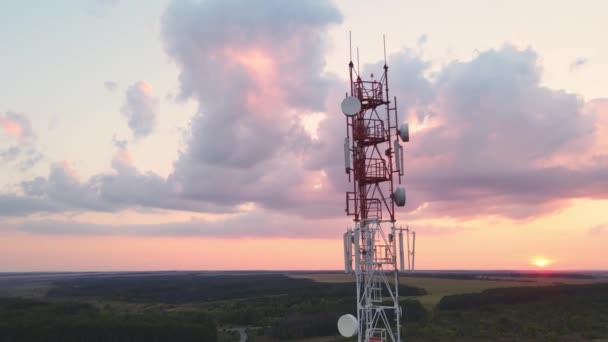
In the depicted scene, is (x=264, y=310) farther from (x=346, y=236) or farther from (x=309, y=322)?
(x=346, y=236)

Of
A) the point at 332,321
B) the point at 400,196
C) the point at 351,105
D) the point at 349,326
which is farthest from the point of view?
the point at 332,321

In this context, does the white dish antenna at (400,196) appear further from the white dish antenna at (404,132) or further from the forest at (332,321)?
the forest at (332,321)

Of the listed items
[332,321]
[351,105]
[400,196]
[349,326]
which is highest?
[351,105]

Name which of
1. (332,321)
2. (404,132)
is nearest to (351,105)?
(404,132)

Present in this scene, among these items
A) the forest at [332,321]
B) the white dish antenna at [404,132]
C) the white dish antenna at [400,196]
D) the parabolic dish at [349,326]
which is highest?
the white dish antenna at [404,132]

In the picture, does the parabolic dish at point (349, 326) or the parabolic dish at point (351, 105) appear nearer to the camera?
the parabolic dish at point (349, 326)

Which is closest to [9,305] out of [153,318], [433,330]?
[153,318]

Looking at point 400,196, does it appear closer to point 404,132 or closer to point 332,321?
point 404,132

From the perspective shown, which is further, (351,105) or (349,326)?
(351,105)

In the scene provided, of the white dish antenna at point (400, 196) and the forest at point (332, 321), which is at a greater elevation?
the white dish antenna at point (400, 196)

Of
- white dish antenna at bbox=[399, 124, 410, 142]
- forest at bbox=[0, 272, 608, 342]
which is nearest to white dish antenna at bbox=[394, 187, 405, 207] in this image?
white dish antenna at bbox=[399, 124, 410, 142]

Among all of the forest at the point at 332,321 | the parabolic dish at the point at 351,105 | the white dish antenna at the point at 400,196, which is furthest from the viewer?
the forest at the point at 332,321

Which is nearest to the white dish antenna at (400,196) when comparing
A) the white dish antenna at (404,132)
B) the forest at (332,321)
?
the white dish antenna at (404,132)
